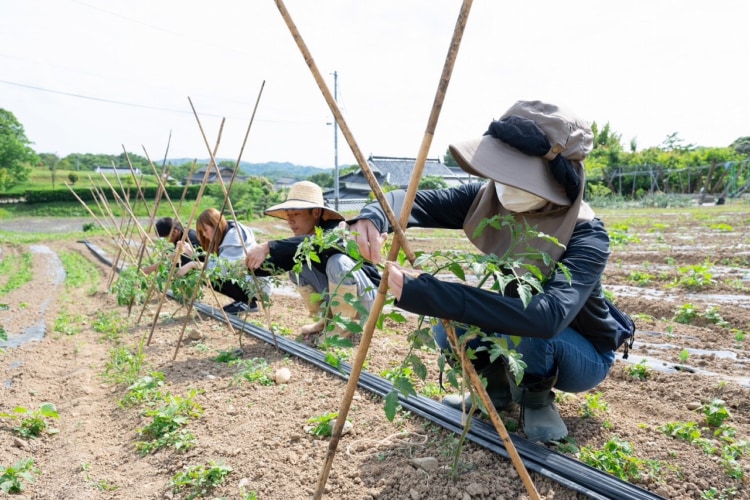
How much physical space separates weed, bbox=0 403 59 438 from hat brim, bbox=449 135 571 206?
7.87 ft

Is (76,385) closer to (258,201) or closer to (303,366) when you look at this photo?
(303,366)

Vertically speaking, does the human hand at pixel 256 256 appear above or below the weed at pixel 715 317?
above

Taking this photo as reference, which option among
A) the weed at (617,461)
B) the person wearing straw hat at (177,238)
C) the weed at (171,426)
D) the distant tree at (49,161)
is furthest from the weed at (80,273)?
the distant tree at (49,161)

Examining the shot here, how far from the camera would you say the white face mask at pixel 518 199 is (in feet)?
5.43

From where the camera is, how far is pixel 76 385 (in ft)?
10.2

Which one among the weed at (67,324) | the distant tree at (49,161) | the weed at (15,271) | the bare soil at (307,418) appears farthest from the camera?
the distant tree at (49,161)

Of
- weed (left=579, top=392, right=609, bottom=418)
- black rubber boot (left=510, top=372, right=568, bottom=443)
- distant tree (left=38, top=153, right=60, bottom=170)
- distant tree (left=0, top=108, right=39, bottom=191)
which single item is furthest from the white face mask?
distant tree (left=38, top=153, right=60, bottom=170)

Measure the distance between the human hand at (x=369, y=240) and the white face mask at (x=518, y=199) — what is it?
43 cm

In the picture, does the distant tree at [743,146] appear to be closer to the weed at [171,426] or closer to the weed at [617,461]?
the weed at [617,461]

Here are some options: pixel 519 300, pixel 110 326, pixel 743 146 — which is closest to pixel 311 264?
pixel 519 300

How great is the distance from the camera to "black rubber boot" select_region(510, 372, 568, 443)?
1.92 m

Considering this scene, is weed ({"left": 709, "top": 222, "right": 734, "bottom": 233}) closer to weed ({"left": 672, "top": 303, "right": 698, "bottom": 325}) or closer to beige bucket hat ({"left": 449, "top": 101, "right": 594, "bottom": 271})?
weed ({"left": 672, "top": 303, "right": 698, "bottom": 325})

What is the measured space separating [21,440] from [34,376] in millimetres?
1104

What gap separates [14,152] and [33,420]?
39467mm
